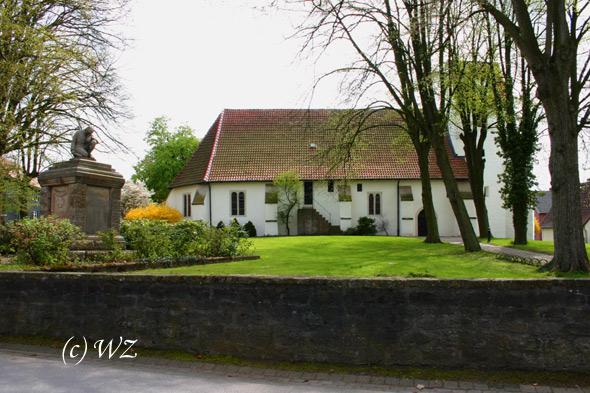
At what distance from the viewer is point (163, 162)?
7125 centimetres

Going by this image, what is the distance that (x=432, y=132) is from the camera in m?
25.6

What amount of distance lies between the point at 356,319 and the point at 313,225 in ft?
122

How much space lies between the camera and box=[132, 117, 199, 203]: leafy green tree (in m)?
70.9

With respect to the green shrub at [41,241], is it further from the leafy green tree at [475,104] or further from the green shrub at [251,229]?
the green shrub at [251,229]

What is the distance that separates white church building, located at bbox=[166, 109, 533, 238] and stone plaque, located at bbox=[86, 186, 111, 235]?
1066 inches

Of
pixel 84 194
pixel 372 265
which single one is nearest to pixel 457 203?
pixel 372 265

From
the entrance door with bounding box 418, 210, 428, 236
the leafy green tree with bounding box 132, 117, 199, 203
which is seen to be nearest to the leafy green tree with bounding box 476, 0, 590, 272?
the entrance door with bounding box 418, 210, 428, 236

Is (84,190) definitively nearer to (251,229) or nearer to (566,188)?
(566,188)

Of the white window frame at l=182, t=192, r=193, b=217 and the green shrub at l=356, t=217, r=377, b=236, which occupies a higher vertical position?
the white window frame at l=182, t=192, r=193, b=217

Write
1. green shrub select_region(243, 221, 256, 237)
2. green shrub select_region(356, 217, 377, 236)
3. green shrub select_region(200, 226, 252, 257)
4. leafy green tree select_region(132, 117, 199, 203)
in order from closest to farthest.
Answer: green shrub select_region(200, 226, 252, 257)
green shrub select_region(243, 221, 256, 237)
green shrub select_region(356, 217, 377, 236)
leafy green tree select_region(132, 117, 199, 203)

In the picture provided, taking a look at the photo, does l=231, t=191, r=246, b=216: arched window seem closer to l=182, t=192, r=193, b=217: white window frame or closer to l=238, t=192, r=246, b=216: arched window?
l=238, t=192, r=246, b=216: arched window

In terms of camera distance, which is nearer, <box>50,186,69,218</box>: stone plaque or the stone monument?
the stone monument

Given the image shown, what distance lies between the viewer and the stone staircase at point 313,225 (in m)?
45.0

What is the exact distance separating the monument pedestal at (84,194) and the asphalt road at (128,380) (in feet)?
30.1
